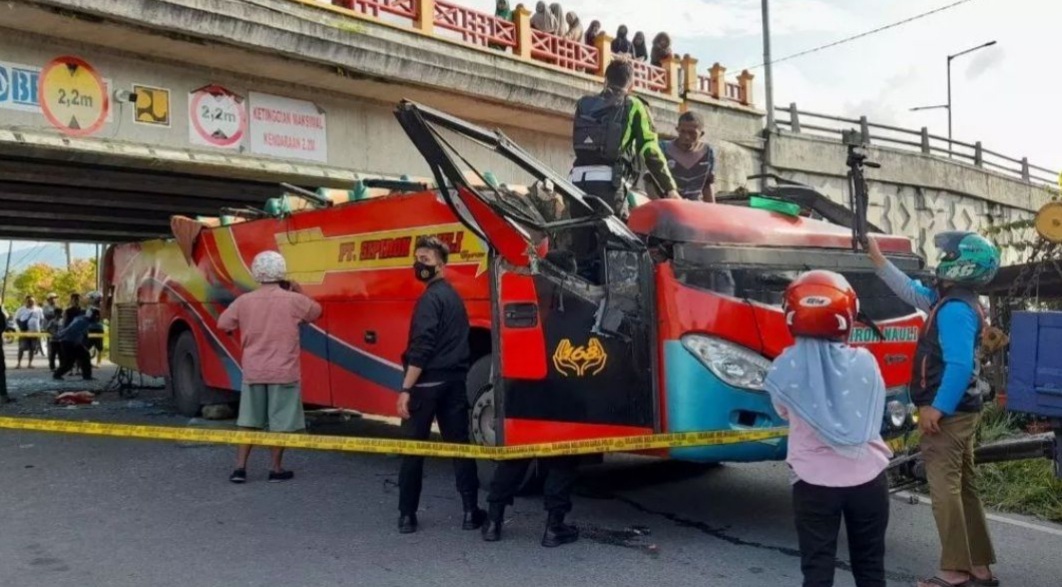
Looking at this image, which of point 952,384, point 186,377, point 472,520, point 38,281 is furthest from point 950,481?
point 38,281

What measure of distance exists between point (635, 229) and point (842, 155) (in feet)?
59.7

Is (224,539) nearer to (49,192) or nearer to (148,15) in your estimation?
(148,15)

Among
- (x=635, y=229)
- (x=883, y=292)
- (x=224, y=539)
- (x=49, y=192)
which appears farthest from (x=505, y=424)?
(x=49, y=192)

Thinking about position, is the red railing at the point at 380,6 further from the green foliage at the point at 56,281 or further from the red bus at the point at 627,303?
the green foliage at the point at 56,281

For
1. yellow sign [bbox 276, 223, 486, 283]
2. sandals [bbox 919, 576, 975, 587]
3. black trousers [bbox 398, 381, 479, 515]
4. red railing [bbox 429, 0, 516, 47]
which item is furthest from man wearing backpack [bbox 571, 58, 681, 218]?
red railing [bbox 429, 0, 516, 47]

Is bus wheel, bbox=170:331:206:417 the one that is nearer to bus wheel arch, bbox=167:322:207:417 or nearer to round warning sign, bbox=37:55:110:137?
bus wheel arch, bbox=167:322:207:417

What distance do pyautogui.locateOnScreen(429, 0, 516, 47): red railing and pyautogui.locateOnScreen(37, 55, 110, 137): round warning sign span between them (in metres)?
4.82

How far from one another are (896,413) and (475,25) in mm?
10148

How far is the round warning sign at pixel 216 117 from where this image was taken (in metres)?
11.1

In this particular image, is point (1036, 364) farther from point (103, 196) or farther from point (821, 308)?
point (103, 196)

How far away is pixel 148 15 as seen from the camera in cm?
989

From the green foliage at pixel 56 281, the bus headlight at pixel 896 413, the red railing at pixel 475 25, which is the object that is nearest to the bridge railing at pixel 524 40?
the red railing at pixel 475 25

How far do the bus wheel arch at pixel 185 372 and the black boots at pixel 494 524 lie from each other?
5942mm

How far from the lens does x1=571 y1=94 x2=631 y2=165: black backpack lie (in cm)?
583
